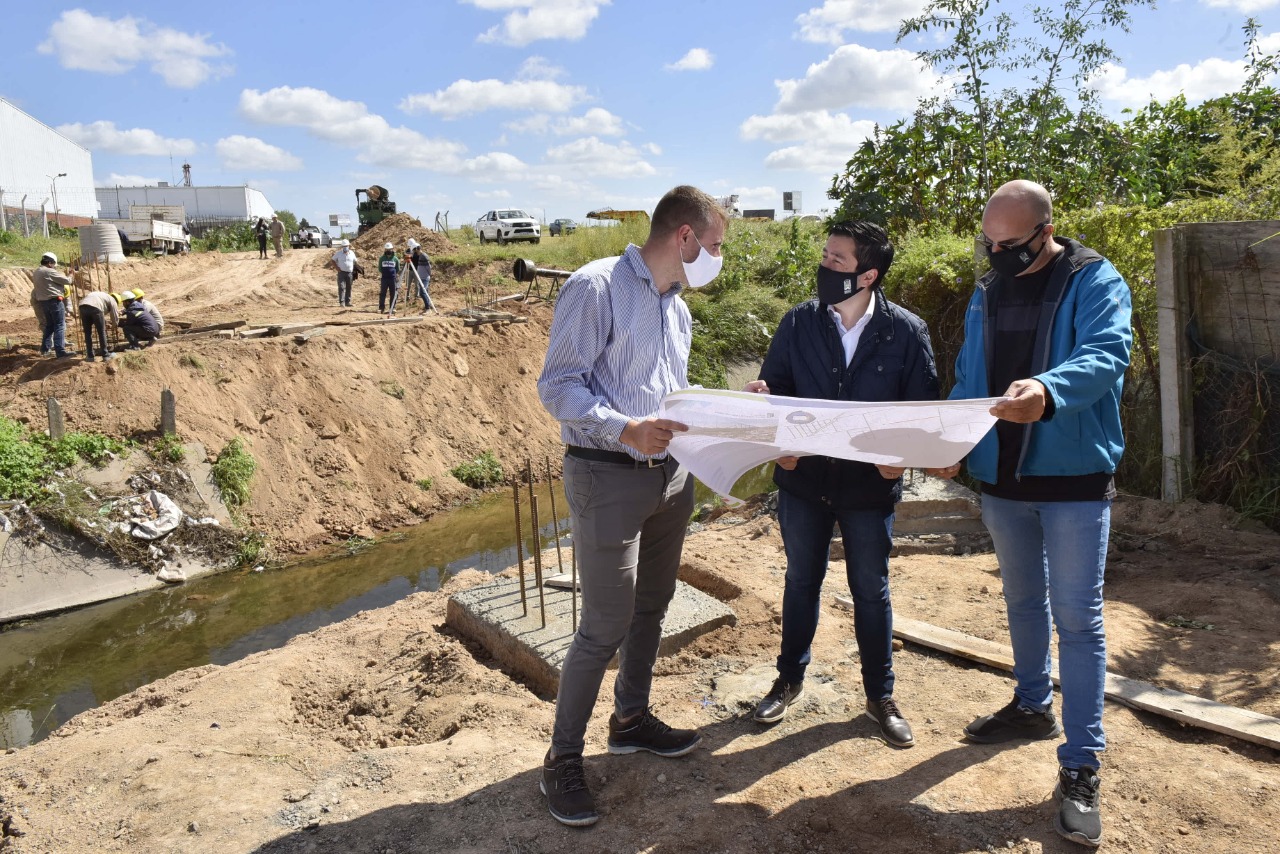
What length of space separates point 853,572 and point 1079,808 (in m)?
0.99

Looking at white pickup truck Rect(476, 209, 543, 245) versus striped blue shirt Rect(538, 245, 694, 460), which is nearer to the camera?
striped blue shirt Rect(538, 245, 694, 460)

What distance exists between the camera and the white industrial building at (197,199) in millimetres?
51500

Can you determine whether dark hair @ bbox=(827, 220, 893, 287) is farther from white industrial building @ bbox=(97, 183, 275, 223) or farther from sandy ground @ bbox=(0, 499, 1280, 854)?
white industrial building @ bbox=(97, 183, 275, 223)

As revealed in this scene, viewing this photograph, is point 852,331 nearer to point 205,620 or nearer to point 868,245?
point 868,245

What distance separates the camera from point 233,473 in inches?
404

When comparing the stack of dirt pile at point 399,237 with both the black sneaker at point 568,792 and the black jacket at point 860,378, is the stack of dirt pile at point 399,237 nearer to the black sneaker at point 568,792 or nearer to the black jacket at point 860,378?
the black jacket at point 860,378

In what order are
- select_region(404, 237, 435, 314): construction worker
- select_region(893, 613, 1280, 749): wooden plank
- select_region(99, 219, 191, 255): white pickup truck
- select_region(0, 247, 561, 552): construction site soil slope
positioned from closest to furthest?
select_region(893, 613, 1280, 749): wooden plank, select_region(0, 247, 561, 552): construction site soil slope, select_region(404, 237, 435, 314): construction worker, select_region(99, 219, 191, 255): white pickup truck

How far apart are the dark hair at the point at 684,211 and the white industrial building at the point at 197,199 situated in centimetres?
5498

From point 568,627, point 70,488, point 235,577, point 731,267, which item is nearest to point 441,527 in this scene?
point 235,577

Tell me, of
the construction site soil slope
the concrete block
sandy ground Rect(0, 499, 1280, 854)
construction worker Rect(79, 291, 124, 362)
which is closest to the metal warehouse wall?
the construction site soil slope

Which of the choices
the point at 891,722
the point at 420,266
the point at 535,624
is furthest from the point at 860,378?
the point at 420,266

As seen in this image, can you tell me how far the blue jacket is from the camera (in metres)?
2.41

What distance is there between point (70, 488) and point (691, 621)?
7.79 metres

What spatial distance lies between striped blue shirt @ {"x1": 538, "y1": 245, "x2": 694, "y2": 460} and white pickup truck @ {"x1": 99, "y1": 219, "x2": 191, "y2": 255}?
1104 inches
